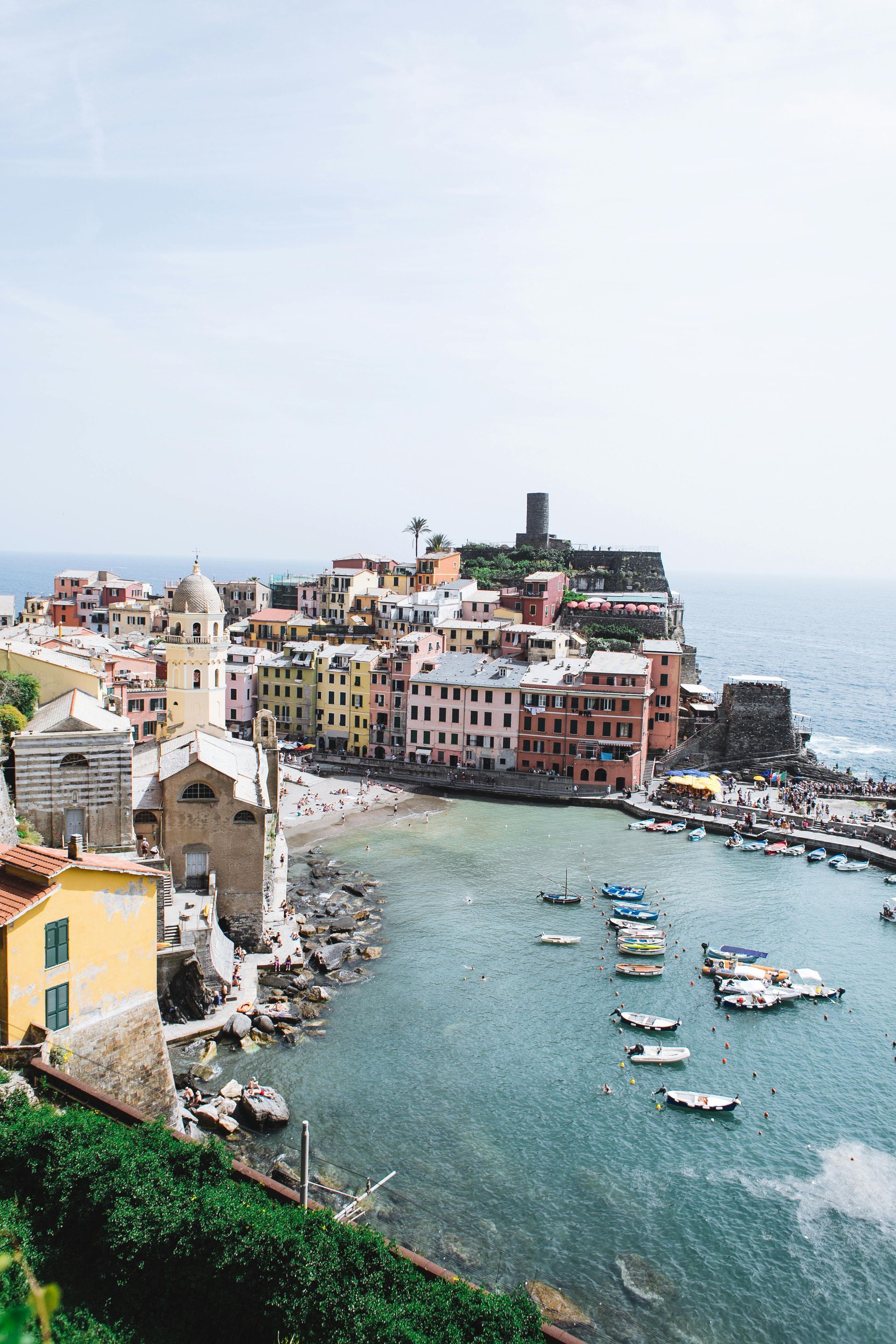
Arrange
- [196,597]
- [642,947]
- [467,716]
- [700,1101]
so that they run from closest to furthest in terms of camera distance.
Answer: [700,1101] → [642,947] → [196,597] → [467,716]

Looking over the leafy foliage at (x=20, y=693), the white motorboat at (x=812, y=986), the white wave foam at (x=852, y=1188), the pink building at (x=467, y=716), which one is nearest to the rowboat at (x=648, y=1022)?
the white motorboat at (x=812, y=986)

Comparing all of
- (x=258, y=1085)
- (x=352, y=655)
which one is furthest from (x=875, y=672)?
(x=258, y=1085)

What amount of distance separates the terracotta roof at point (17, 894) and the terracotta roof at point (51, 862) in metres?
0.34

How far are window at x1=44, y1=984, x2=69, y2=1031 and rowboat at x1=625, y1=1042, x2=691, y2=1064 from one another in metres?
19.7

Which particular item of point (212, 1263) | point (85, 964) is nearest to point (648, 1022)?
point (85, 964)

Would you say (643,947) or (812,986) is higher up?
(643,947)

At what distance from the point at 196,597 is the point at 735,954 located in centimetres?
3241

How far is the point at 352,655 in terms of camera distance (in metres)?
79.7

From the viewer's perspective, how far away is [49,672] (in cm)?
4216

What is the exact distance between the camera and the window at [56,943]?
22391mm

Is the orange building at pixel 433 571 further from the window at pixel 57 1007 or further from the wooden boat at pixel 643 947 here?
the window at pixel 57 1007

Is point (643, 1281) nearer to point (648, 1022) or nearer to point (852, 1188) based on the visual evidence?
point (852, 1188)

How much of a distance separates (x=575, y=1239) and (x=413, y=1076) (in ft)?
27.7

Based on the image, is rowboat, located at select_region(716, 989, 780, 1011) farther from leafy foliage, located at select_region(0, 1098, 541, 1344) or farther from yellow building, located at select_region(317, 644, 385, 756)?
yellow building, located at select_region(317, 644, 385, 756)
